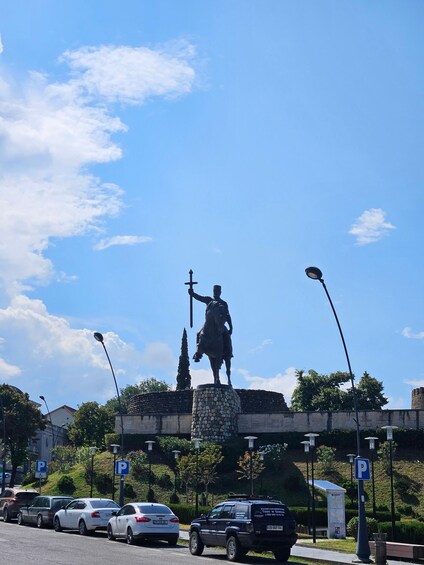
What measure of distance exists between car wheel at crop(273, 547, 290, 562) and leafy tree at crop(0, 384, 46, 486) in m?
55.1

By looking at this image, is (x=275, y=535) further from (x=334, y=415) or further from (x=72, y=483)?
(x=334, y=415)

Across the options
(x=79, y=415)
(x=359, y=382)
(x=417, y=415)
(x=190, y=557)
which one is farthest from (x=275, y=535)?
(x=359, y=382)

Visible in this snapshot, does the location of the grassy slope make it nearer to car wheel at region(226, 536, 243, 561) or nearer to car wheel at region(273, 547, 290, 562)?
car wheel at region(273, 547, 290, 562)

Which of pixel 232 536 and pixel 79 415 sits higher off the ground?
pixel 79 415

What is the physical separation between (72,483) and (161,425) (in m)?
13.2

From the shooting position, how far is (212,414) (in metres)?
60.5

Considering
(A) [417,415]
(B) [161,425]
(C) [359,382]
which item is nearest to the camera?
(A) [417,415]

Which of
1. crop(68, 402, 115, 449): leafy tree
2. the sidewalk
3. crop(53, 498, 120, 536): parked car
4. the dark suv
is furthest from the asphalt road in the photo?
crop(68, 402, 115, 449): leafy tree

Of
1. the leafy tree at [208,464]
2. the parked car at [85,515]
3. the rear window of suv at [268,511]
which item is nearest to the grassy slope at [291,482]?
the leafy tree at [208,464]

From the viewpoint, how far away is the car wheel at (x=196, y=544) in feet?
79.5

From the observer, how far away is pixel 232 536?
22.5 metres

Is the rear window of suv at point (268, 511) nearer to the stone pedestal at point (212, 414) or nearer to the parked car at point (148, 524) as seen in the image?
the parked car at point (148, 524)

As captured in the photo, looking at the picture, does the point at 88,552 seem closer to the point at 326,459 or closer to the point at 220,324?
the point at 326,459

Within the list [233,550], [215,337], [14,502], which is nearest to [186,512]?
[14,502]
